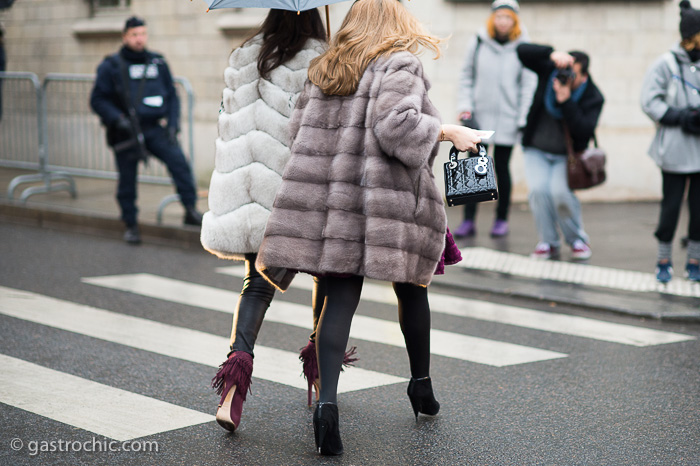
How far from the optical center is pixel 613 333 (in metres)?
6.26

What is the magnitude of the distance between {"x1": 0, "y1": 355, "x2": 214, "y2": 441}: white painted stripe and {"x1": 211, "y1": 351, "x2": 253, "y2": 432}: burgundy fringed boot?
10.1 inches

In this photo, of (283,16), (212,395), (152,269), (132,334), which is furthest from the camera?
(152,269)

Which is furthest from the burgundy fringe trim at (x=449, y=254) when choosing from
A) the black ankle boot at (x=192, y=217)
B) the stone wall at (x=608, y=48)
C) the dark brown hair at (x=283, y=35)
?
the stone wall at (x=608, y=48)

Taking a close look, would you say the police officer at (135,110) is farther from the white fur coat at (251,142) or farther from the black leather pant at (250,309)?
the black leather pant at (250,309)

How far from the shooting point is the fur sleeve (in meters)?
3.72

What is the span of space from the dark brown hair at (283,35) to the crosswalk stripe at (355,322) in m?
2.17

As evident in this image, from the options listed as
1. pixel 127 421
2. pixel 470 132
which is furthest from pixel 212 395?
pixel 470 132

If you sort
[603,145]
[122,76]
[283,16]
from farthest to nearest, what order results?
[603,145] → [122,76] → [283,16]

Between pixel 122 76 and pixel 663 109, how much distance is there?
16.5ft

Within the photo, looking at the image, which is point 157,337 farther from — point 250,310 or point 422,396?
point 422,396

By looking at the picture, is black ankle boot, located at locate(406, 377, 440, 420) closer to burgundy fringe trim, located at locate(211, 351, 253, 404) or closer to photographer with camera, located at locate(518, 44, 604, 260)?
burgundy fringe trim, located at locate(211, 351, 253, 404)

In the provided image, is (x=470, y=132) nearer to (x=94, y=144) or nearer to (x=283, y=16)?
(x=283, y=16)

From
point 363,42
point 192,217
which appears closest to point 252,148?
point 363,42

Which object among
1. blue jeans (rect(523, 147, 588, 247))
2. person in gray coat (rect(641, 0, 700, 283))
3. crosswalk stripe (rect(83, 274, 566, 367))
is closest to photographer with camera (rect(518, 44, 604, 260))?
blue jeans (rect(523, 147, 588, 247))
